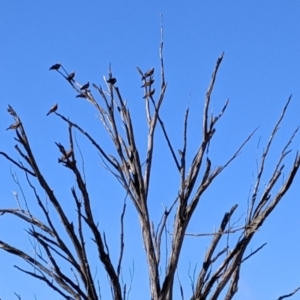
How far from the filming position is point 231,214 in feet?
9.49

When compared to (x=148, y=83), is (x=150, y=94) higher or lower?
lower

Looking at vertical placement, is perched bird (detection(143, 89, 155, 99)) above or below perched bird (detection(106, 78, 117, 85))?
below

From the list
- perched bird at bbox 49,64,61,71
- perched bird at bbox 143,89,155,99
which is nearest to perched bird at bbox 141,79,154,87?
perched bird at bbox 143,89,155,99

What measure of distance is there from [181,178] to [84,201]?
505mm

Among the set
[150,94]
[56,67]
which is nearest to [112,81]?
[150,94]

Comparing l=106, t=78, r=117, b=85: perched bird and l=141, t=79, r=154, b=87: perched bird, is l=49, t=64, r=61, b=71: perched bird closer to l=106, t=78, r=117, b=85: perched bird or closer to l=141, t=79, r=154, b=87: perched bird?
l=106, t=78, r=117, b=85: perched bird

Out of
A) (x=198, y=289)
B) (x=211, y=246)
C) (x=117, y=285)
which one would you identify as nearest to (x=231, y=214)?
(x=211, y=246)

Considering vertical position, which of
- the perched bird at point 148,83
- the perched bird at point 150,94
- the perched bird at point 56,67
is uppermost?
the perched bird at point 56,67

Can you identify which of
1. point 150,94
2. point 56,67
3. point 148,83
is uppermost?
point 56,67

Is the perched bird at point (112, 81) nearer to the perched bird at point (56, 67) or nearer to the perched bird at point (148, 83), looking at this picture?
the perched bird at point (148, 83)

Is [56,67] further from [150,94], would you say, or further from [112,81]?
[150,94]

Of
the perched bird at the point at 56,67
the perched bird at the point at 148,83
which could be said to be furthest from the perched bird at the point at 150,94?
the perched bird at the point at 56,67

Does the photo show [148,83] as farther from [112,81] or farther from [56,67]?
[56,67]

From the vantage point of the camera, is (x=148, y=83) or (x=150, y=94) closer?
(x=150, y=94)
